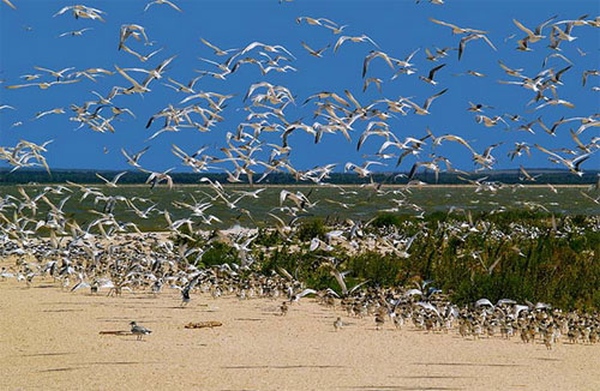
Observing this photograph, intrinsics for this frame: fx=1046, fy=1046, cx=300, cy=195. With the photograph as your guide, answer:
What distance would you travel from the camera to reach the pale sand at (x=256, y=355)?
11227 millimetres

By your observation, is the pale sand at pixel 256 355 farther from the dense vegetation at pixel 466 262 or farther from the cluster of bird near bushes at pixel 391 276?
the dense vegetation at pixel 466 262

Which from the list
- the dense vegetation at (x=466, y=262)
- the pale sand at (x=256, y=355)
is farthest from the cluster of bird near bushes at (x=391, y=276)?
the pale sand at (x=256, y=355)

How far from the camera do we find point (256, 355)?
42.0ft

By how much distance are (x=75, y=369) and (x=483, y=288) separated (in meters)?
7.57

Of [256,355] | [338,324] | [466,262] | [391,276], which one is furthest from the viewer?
[466,262]

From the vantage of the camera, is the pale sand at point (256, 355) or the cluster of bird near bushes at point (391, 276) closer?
the pale sand at point (256, 355)

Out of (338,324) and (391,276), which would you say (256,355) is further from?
(391,276)

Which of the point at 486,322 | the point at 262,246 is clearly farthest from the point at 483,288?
the point at 262,246

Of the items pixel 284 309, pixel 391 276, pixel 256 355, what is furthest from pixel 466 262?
pixel 256 355

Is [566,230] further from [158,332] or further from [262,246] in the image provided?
[158,332]

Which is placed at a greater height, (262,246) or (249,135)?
(249,135)

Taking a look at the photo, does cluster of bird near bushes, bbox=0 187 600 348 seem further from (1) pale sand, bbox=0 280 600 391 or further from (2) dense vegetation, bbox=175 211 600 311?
(1) pale sand, bbox=0 280 600 391

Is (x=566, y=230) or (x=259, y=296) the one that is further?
(x=566, y=230)

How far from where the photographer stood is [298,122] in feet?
48.9
